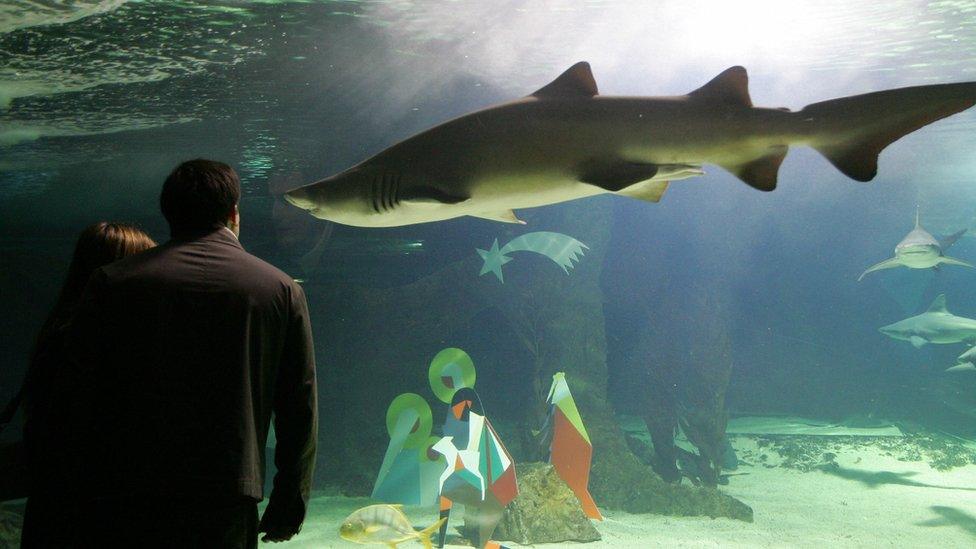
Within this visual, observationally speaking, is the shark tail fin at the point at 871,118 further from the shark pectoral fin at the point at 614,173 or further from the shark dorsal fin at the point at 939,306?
the shark dorsal fin at the point at 939,306

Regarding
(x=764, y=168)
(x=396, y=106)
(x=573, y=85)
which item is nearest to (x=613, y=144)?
(x=573, y=85)

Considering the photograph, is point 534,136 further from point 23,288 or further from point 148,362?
point 23,288

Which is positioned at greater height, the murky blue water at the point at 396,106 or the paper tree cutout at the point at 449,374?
the murky blue water at the point at 396,106

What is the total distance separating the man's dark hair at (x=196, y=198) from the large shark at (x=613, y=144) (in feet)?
1.99

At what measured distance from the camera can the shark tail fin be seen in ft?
6.10

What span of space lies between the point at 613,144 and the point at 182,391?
1586 millimetres

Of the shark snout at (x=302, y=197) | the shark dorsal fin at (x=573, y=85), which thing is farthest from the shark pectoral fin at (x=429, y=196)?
the shark dorsal fin at (x=573, y=85)

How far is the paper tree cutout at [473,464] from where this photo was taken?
5699mm

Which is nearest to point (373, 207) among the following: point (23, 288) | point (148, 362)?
point (148, 362)

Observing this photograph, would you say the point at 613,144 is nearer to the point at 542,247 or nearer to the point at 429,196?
the point at 429,196

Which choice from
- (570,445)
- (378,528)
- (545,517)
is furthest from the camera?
(545,517)

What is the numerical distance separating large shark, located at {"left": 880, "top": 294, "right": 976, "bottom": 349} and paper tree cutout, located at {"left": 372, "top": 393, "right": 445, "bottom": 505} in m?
11.5

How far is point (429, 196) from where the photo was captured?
218cm

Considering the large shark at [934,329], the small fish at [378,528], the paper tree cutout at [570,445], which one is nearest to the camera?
the small fish at [378,528]
